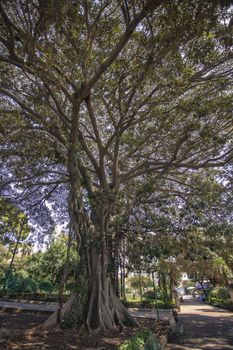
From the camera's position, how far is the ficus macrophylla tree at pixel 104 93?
4898mm

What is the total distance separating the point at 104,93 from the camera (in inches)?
274

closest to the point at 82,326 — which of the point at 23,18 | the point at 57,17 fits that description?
the point at 57,17

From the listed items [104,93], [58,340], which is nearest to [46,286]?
[58,340]

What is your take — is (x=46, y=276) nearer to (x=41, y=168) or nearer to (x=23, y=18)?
(x=41, y=168)

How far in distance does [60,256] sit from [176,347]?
14514mm

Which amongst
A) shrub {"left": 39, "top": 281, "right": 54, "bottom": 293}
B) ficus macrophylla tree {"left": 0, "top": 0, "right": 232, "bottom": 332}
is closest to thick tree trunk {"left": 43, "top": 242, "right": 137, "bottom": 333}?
ficus macrophylla tree {"left": 0, "top": 0, "right": 232, "bottom": 332}

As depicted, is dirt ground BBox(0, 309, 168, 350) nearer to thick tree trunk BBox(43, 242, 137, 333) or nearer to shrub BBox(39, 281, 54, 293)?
thick tree trunk BBox(43, 242, 137, 333)

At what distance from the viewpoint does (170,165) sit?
852 cm

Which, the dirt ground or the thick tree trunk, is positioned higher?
the thick tree trunk

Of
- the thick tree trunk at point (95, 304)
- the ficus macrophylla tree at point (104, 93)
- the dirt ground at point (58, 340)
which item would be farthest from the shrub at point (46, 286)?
the dirt ground at point (58, 340)

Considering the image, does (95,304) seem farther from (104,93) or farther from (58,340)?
(104,93)

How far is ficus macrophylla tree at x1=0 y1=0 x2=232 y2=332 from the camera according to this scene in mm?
4898

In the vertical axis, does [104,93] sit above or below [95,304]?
above

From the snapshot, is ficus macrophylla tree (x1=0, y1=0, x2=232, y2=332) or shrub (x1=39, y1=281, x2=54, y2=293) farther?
shrub (x1=39, y1=281, x2=54, y2=293)
